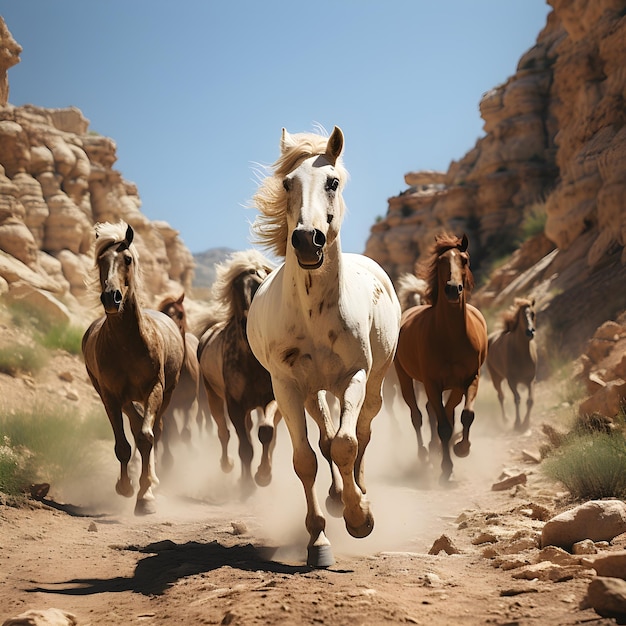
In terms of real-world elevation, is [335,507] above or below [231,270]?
below

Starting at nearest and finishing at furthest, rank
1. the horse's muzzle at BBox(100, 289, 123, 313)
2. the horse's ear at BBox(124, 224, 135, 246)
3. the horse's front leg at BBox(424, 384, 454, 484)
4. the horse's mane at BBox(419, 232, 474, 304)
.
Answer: the horse's muzzle at BBox(100, 289, 123, 313) → the horse's ear at BBox(124, 224, 135, 246) → the horse's front leg at BBox(424, 384, 454, 484) → the horse's mane at BBox(419, 232, 474, 304)

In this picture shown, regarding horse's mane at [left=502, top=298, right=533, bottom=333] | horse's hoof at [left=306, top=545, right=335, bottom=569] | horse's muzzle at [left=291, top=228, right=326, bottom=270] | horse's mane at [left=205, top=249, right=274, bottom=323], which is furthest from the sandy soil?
horse's mane at [left=502, top=298, right=533, bottom=333]

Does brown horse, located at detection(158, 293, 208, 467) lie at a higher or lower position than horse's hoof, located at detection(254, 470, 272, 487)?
higher

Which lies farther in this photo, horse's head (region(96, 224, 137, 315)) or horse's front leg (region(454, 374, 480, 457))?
horse's front leg (region(454, 374, 480, 457))

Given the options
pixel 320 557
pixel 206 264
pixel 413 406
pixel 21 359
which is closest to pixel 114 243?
pixel 320 557

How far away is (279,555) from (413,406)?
5.67 meters

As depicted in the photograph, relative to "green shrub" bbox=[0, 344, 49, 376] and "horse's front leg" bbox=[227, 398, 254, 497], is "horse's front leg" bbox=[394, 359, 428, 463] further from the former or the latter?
"green shrub" bbox=[0, 344, 49, 376]

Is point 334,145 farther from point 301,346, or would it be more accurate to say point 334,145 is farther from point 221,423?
point 221,423

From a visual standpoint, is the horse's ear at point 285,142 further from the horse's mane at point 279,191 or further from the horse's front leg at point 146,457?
the horse's front leg at point 146,457

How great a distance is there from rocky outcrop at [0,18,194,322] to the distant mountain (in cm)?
9231

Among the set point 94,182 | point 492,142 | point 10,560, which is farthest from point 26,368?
point 492,142

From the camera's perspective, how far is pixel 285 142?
17.9 ft

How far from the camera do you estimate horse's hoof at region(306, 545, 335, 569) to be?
15.5 ft

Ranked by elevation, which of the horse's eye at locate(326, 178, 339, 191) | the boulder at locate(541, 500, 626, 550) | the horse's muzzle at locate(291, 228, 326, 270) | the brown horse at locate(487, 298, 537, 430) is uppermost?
the brown horse at locate(487, 298, 537, 430)
